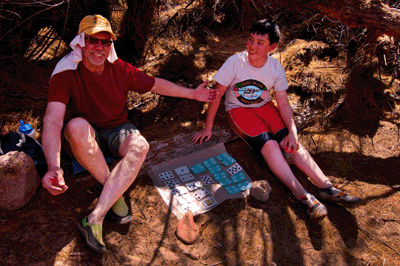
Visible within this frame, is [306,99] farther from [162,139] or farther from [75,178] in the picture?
[75,178]

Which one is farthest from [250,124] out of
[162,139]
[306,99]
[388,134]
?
[388,134]

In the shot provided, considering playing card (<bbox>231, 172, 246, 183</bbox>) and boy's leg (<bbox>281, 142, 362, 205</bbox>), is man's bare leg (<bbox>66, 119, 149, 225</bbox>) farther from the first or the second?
boy's leg (<bbox>281, 142, 362, 205</bbox>)

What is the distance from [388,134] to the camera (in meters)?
4.12

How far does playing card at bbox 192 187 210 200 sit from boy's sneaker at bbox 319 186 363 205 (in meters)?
1.12

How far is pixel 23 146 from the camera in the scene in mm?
2688

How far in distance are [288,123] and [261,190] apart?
79cm

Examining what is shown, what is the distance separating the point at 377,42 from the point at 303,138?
1692 mm

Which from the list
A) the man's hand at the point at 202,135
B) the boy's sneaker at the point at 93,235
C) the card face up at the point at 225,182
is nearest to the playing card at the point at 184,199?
the card face up at the point at 225,182

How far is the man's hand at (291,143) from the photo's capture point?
3105 mm

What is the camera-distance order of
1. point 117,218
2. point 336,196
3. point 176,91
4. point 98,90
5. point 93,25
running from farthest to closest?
1. point 176,91
2. point 336,196
3. point 98,90
4. point 117,218
5. point 93,25

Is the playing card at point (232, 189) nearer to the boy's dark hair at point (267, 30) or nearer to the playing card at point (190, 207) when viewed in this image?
the playing card at point (190, 207)

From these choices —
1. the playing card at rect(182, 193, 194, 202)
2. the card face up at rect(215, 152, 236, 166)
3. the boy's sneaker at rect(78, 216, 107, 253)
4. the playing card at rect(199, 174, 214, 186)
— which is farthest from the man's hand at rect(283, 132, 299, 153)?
the boy's sneaker at rect(78, 216, 107, 253)

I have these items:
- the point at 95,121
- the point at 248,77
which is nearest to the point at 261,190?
the point at 248,77

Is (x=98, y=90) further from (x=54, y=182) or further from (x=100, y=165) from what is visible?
(x=54, y=182)
